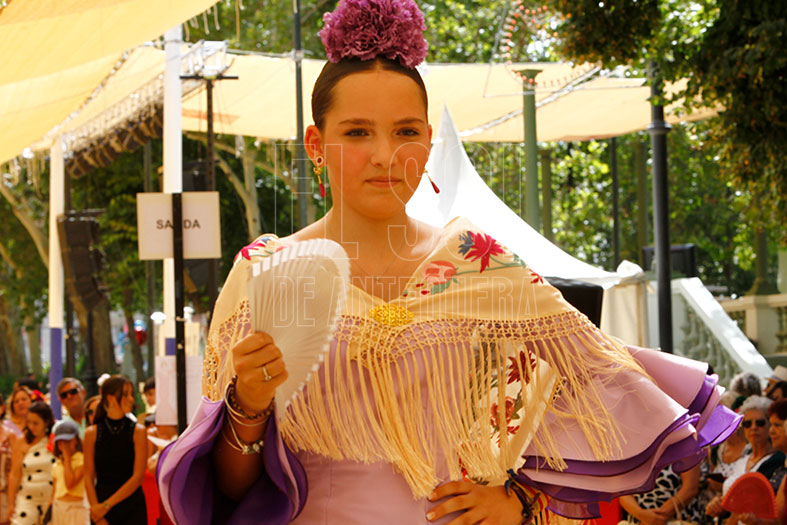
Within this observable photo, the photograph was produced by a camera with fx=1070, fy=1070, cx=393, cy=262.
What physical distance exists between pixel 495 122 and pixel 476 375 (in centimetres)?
1229

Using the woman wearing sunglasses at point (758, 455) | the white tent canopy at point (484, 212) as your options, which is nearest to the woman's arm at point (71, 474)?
the white tent canopy at point (484, 212)

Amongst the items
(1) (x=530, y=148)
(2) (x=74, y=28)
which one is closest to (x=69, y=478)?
(2) (x=74, y=28)

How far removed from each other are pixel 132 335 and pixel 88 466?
24.9 metres

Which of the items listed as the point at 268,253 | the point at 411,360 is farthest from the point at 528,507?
the point at 268,253

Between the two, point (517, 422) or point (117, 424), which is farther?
point (117, 424)

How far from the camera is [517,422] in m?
2.79

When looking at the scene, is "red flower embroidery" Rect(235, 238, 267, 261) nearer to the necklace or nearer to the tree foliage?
the necklace

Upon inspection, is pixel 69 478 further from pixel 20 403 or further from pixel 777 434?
pixel 777 434

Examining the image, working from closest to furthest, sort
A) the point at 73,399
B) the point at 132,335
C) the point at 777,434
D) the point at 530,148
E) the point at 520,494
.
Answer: the point at 520,494 → the point at 777,434 → the point at 73,399 → the point at 530,148 → the point at 132,335

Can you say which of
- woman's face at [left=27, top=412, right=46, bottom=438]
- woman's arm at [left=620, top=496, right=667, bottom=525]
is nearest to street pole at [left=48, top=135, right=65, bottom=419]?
woman's face at [left=27, top=412, right=46, bottom=438]

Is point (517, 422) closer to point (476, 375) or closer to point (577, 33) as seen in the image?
point (476, 375)

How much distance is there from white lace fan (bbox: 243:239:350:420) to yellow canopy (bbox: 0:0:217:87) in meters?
2.85

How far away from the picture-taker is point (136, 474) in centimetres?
778

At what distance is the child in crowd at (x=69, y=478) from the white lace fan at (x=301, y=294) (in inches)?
261
